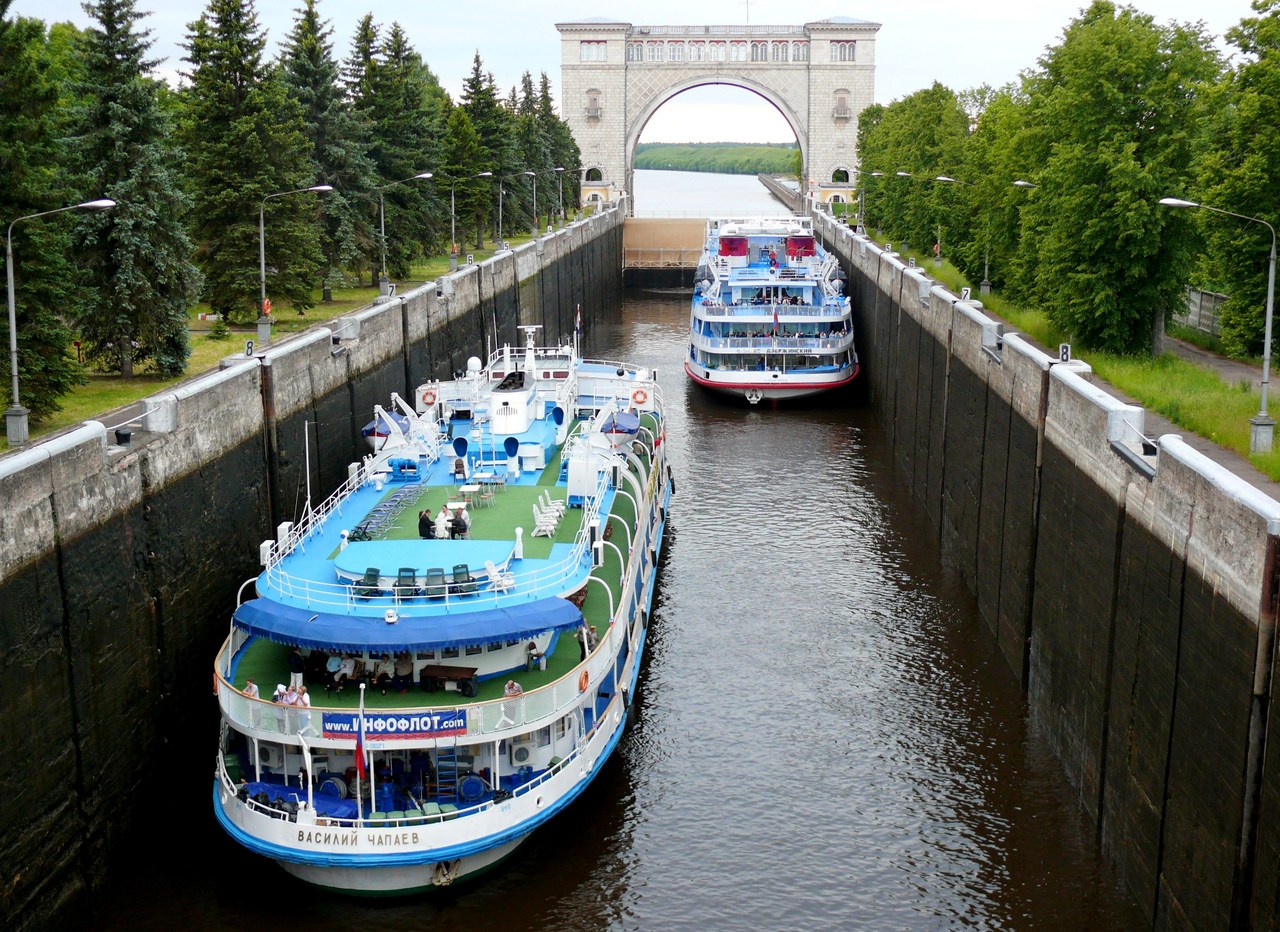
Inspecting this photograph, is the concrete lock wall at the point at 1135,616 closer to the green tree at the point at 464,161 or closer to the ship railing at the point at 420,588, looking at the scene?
the ship railing at the point at 420,588

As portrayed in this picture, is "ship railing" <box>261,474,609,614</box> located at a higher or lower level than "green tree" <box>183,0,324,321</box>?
lower

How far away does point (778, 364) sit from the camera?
63562 millimetres

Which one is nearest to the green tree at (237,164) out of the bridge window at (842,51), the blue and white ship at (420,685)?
the blue and white ship at (420,685)

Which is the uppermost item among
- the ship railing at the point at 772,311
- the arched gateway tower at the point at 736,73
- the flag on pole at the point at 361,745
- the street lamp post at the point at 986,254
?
the arched gateway tower at the point at 736,73

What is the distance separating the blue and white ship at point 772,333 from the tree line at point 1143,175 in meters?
8.97

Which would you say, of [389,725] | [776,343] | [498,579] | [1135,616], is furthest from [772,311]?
[389,725]

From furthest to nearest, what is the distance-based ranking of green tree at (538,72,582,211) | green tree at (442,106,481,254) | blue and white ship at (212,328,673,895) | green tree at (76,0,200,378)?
green tree at (538,72,582,211) → green tree at (442,106,481,254) → green tree at (76,0,200,378) → blue and white ship at (212,328,673,895)

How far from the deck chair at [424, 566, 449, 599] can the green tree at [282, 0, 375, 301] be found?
43180 millimetres

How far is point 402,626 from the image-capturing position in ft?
75.6

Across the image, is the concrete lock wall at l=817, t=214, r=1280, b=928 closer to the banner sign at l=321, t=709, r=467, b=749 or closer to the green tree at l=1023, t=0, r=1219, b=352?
the green tree at l=1023, t=0, r=1219, b=352

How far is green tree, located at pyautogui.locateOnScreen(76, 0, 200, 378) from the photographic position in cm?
4178

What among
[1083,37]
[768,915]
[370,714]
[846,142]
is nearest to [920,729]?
[768,915]

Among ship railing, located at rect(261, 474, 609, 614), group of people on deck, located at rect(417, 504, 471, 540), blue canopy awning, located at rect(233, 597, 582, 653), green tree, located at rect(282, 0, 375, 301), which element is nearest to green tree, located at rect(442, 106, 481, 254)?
green tree, located at rect(282, 0, 375, 301)

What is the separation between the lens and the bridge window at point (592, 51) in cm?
14362
